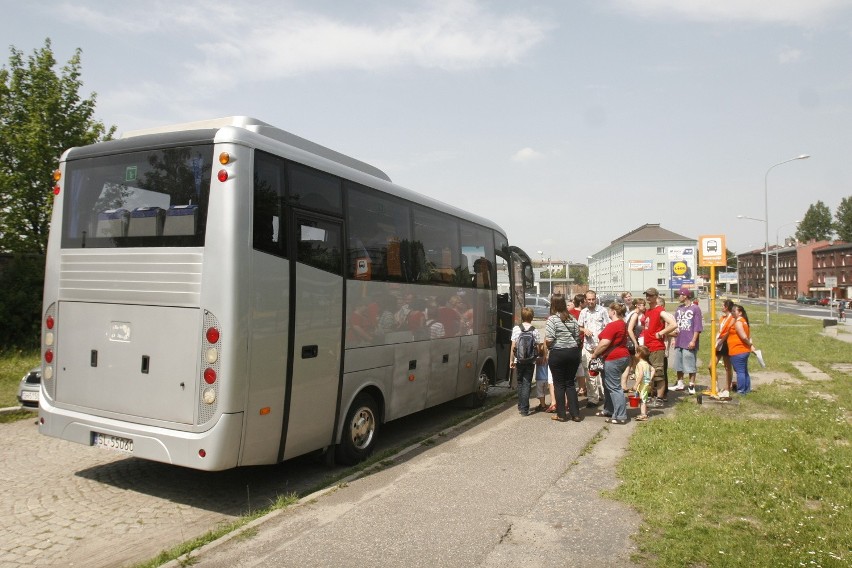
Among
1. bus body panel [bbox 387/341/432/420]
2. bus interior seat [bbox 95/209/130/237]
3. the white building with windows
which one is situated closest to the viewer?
bus interior seat [bbox 95/209/130/237]

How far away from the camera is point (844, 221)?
384ft

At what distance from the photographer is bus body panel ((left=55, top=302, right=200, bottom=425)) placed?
17.7ft

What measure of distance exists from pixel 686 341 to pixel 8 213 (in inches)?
760

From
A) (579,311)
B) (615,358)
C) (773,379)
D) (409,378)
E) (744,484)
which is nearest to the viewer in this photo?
(744,484)

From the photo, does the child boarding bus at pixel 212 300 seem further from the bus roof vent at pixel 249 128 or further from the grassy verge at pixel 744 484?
the grassy verge at pixel 744 484

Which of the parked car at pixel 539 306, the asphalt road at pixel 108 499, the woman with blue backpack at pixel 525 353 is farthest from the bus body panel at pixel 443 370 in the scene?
the parked car at pixel 539 306

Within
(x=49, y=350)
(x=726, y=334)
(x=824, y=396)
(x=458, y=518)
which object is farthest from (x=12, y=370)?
(x=824, y=396)

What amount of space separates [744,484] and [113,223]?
258 inches

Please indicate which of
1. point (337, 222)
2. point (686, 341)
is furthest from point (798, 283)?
point (337, 222)

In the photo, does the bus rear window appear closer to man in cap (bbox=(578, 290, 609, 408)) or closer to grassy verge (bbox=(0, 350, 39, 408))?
grassy verge (bbox=(0, 350, 39, 408))

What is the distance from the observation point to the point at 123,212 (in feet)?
19.2

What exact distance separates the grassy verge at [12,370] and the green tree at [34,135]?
Answer: 411 centimetres

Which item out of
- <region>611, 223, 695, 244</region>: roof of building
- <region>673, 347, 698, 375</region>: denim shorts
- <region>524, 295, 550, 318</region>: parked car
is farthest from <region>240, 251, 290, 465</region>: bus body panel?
<region>611, 223, 695, 244</region>: roof of building

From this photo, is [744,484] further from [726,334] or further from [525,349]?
[726,334]
